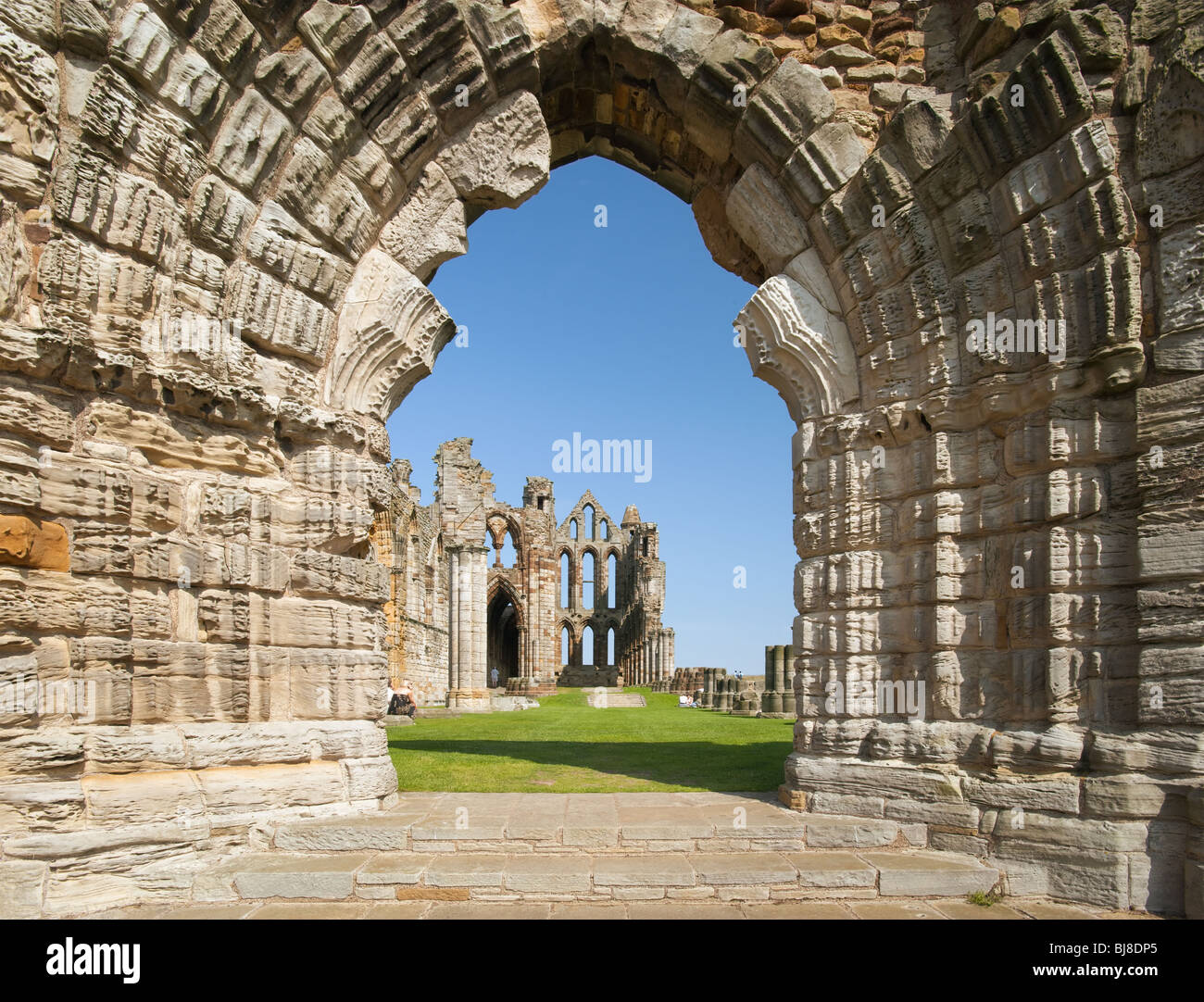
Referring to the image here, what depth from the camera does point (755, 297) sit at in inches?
257

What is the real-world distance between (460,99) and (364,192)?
107 cm

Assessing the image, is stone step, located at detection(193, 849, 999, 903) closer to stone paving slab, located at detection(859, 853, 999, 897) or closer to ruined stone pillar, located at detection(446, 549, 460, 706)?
stone paving slab, located at detection(859, 853, 999, 897)

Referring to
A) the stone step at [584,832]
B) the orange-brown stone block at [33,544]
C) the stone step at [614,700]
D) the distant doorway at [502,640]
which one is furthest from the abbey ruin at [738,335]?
the distant doorway at [502,640]

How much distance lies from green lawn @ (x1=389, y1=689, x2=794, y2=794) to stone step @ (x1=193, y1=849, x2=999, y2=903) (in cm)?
190

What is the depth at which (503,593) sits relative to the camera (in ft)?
159

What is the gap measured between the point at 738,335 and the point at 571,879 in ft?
14.6

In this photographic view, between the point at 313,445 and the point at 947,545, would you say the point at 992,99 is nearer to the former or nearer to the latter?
the point at 947,545

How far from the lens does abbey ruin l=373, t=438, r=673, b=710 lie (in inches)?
917

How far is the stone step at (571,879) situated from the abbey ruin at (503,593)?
55.2ft

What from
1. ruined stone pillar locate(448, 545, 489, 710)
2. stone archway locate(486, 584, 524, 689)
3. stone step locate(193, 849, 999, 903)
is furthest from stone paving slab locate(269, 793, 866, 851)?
stone archway locate(486, 584, 524, 689)

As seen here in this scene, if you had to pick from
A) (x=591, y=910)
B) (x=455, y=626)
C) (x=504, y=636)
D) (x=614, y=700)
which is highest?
(x=455, y=626)

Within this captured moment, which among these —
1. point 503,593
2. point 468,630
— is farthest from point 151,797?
point 503,593

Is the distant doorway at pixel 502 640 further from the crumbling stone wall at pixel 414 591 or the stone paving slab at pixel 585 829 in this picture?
the stone paving slab at pixel 585 829

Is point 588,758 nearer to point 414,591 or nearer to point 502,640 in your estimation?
point 414,591
